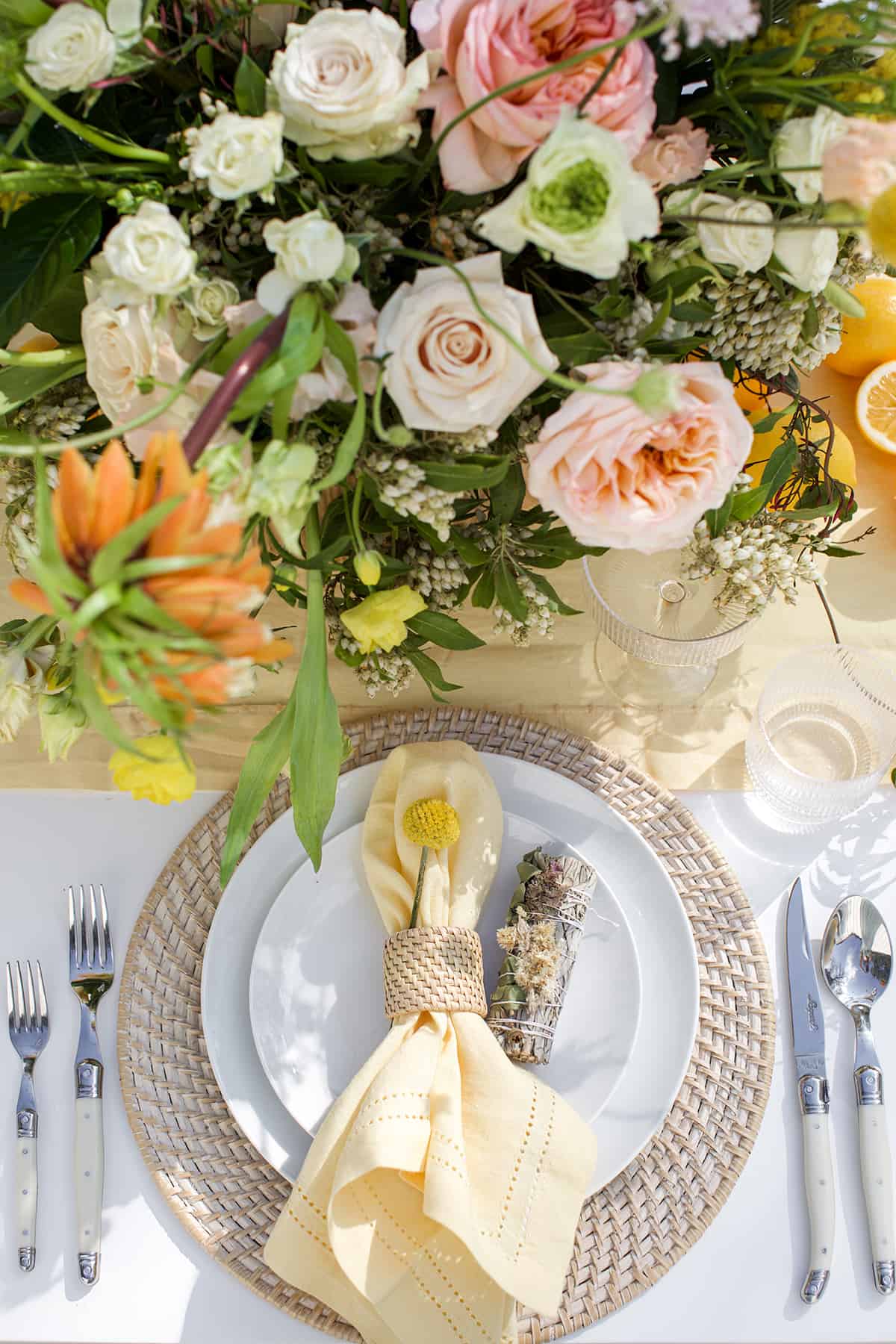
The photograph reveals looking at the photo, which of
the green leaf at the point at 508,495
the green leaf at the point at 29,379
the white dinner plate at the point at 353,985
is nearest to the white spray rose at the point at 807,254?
the green leaf at the point at 508,495

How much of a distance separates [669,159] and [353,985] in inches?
27.7

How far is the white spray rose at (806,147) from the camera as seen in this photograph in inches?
21.6

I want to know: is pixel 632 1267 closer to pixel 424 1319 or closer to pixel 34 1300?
pixel 424 1319

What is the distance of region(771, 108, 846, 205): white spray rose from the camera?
55cm

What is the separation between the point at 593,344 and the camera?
0.62 meters

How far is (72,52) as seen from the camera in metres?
0.53

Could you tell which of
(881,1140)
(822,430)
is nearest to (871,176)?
(822,430)

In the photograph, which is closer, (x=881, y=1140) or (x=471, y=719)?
(x=881, y=1140)

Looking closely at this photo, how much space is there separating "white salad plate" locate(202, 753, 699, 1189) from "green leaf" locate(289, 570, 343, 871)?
204 mm

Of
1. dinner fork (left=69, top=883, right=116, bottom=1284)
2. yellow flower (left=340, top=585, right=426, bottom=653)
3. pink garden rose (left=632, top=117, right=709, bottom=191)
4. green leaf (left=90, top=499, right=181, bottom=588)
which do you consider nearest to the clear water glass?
yellow flower (left=340, top=585, right=426, bottom=653)

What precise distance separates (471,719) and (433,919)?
208mm

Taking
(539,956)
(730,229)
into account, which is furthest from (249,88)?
(539,956)

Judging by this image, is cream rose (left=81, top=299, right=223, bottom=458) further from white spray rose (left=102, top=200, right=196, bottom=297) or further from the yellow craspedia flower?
the yellow craspedia flower

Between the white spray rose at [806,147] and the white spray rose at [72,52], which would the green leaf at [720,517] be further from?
the white spray rose at [72,52]
